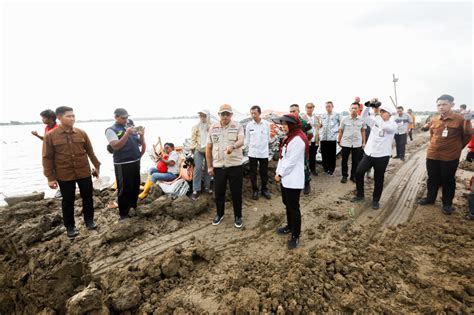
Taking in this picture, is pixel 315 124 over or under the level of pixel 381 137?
over

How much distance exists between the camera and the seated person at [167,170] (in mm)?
4645

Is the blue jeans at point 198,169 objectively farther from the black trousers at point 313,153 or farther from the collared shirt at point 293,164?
the black trousers at point 313,153

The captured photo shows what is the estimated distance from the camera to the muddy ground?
1.96m

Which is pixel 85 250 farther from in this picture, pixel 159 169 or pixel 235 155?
pixel 235 155

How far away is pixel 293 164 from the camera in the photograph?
2.70m

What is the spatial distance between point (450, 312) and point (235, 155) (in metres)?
2.64

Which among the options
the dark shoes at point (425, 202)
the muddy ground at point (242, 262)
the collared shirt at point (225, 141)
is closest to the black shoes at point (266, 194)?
the muddy ground at point (242, 262)

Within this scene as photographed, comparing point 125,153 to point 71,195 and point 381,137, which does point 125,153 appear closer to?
point 71,195

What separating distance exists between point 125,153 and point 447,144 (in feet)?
16.7

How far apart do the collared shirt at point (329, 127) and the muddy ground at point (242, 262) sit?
2057 millimetres

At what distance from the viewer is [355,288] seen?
2043 millimetres

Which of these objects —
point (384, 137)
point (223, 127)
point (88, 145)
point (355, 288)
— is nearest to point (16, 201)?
point (88, 145)

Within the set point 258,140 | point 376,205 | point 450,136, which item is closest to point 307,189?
point 376,205

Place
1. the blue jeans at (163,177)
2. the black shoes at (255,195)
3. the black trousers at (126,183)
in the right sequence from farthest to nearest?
the blue jeans at (163,177) → the black shoes at (255,195) → the black trousers at (126,183)
